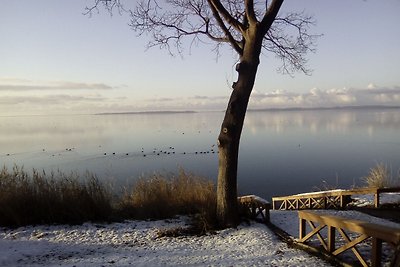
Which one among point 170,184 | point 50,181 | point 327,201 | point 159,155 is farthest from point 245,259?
point 159,155

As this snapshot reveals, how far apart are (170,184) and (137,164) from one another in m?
17.1

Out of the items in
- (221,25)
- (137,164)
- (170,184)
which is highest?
(221,25)

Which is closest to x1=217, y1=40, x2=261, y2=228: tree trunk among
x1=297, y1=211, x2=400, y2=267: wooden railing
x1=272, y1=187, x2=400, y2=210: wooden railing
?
x1=297, y1=211, x2=400, y2=267: wooden railing

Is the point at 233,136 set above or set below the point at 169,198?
above

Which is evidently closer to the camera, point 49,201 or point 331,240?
point 331,240

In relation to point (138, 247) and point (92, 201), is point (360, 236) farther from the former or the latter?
point (92, 201)

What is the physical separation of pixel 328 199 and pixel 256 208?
6.35 metres

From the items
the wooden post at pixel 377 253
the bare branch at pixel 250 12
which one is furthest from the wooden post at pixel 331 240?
the bare branch at pixel 250 12

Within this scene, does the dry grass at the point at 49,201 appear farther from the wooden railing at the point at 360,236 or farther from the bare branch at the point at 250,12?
the bare branch at the point at 250,12

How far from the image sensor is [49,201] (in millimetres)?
10031

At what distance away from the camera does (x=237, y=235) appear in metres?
8.45

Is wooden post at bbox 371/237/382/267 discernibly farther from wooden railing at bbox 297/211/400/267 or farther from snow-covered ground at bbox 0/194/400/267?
snow-covered ground at bbox 0/194/400/267

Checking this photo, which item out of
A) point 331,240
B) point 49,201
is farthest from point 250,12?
point 49,201

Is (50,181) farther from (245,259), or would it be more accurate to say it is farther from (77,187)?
(245,259)
